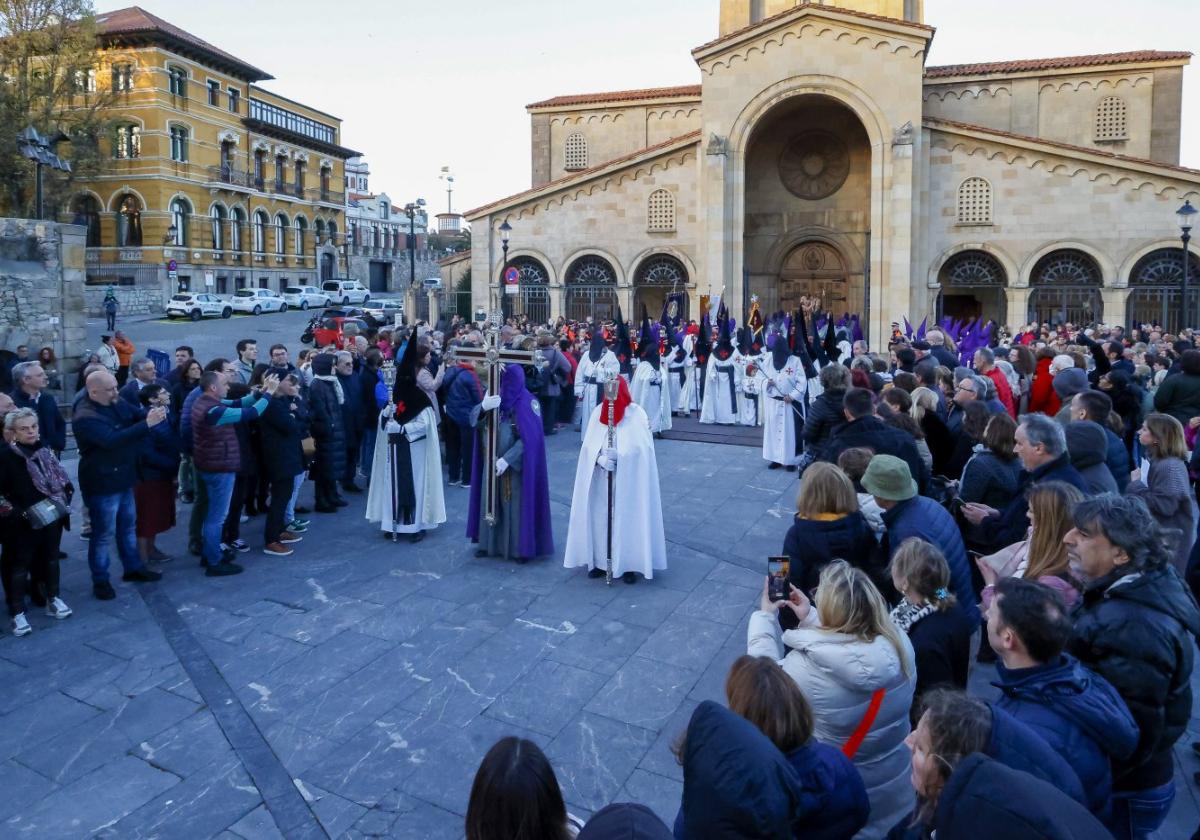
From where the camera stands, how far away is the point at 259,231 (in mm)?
49844

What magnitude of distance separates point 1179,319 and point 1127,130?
23.9 ft

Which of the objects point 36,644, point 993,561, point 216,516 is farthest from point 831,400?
point 36,644

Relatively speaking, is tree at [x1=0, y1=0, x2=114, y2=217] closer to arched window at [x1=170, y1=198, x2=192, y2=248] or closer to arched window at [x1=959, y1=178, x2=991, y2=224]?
arched window at [x1=170, y1=198, x2=192, y2=248]

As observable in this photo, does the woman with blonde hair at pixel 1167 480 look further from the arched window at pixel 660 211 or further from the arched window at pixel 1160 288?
the arched window at pixel 660 211

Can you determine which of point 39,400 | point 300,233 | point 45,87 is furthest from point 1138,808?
point 300,233

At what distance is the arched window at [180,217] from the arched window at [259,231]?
5332mm

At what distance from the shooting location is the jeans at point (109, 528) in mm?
7125

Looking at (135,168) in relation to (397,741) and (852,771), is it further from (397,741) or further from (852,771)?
(852,771)

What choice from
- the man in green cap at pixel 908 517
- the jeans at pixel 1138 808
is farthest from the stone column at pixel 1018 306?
the jeans at pixel 1138 808

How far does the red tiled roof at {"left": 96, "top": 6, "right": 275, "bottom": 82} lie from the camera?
40.7 m

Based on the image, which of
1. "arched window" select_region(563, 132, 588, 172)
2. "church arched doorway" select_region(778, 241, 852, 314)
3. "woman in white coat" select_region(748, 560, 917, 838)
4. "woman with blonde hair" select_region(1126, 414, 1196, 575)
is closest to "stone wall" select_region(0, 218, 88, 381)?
"woman in white coat" select_region(748, 560, 917, 838)

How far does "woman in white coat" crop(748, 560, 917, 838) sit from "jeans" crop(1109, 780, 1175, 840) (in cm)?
80

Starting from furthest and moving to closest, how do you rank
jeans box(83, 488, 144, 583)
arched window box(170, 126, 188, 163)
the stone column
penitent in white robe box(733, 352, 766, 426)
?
1. arched window box(170, 126, 188, 163)
2. the stone column
3. penitent in white robe box(733, 352, 766, 426)
4. jeans box(83, 488, 144, 583)

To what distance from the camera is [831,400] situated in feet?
24.9
